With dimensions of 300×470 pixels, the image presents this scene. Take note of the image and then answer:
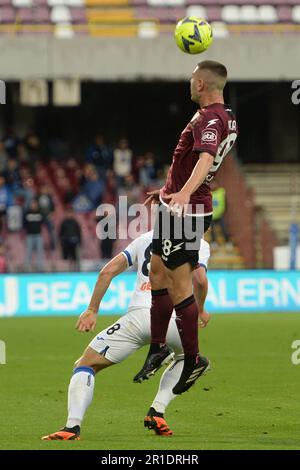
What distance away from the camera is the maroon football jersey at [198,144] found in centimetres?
810

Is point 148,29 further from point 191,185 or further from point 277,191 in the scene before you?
point 191,185

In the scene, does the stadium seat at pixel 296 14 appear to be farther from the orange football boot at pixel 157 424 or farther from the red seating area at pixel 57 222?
the orange football boot at pixel 157 424

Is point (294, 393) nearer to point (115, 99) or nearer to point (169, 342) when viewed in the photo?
point (169, 342)

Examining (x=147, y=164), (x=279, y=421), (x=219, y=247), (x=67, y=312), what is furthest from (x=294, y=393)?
(x=147, y=164)

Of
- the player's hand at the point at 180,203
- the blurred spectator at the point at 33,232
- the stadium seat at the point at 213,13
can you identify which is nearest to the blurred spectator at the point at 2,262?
the blurred spectator at the point at 33,232

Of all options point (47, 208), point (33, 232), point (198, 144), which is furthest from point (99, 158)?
point (198, 144)

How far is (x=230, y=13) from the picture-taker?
103ft

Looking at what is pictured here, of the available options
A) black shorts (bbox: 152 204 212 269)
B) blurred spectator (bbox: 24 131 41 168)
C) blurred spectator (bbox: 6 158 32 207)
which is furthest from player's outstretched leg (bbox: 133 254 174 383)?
blurred spectator (bbox: 24 131 41 168)

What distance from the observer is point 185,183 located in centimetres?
823

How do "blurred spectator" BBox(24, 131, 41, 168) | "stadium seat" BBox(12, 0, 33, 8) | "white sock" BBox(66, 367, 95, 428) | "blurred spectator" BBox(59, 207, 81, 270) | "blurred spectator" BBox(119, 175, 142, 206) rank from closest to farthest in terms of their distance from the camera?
"white sock" BBox(66, 367, 95, 428) → "blurred spectator" BBox(59, 207, 81, 270) → "blurred spectator" BBox(119, 175, 142, 206) → "blurred spectator" BBox(24, 131, 41, 168) → "stadium seat" BBox(12, 0, 33, 8)

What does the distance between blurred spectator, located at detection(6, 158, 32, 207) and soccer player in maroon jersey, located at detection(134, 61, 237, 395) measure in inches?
723

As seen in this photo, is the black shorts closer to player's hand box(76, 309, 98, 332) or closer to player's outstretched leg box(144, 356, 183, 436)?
player's hand box(76, 309, 98, 332)

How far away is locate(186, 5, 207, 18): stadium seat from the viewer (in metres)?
30.6

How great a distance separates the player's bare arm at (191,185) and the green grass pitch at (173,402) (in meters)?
1.62
